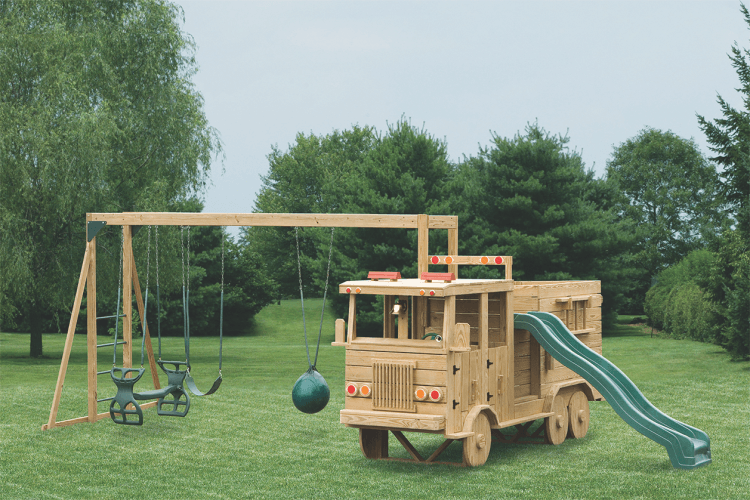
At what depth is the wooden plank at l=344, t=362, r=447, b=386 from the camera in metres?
10.0

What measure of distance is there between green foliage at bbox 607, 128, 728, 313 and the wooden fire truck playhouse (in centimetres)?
3904

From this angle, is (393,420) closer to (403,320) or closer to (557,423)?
(403,320)

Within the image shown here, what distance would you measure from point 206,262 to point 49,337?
7741 mm

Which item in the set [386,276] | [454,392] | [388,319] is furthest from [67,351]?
[454,392]

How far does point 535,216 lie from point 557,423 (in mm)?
24148

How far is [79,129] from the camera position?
2422cm

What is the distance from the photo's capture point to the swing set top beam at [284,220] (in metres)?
12.6

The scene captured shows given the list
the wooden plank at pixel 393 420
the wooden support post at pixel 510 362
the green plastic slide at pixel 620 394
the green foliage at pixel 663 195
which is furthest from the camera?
the green foliage at pixel 663 195

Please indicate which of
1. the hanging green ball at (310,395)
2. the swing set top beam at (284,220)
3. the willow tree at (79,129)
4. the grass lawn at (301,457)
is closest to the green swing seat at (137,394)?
the grass lawn at (301,457)

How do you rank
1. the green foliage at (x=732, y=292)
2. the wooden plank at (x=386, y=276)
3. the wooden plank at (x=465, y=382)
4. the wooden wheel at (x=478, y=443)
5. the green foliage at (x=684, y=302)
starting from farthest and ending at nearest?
the green foliage at (x=684, y=302) < the green foliage at (x=732, y=292) < the wooden plank at (x=386, y=276) < the wooden wheel at (x=478, y=443) < the wooden plank at (x=465, y=382)

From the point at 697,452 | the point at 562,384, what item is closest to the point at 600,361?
the point at 562,384

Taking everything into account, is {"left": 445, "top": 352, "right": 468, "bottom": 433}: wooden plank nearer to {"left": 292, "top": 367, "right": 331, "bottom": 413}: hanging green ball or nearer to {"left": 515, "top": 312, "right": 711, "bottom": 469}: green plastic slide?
{"left": 515, "top": 312, "right": 711, "bottom": 469}: green plastic slide

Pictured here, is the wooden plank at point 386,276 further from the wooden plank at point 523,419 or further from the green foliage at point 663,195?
the green foliage at point 663,195

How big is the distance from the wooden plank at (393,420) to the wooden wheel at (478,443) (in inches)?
24.1
